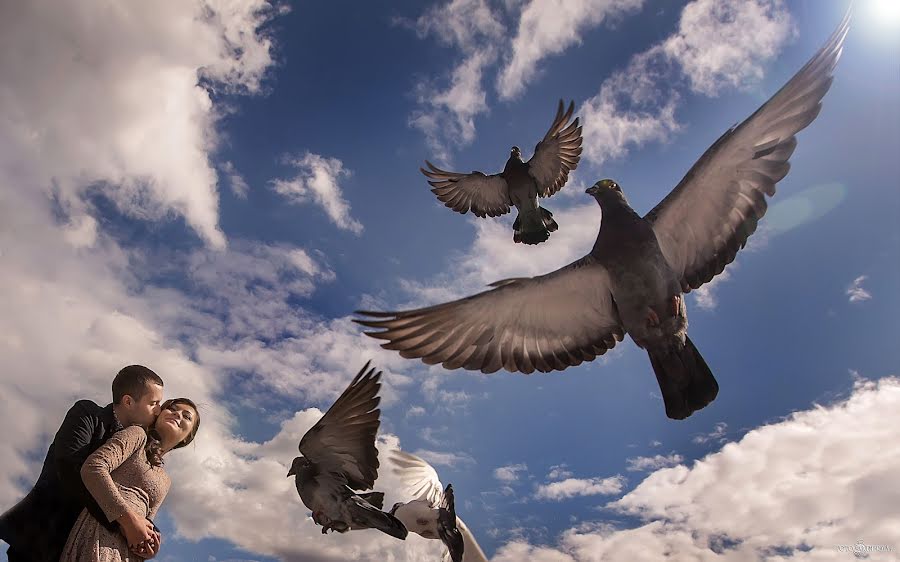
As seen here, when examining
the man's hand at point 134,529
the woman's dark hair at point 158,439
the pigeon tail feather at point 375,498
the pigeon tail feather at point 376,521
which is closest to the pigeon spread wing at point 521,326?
the pigeon tail feather at point 375,498

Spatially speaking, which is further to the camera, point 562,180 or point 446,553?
point 562,180

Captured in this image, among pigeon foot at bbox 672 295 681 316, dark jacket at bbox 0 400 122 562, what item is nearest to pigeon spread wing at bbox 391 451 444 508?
pigeon foot at bbox 672 295 681 316

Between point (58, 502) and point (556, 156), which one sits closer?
point (58, 502)

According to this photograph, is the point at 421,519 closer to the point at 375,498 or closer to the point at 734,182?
the point at 375,498

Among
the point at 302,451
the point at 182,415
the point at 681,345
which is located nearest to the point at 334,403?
the point at 302,451

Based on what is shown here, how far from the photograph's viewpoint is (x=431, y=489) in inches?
414

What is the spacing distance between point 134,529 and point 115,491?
0.29 meters

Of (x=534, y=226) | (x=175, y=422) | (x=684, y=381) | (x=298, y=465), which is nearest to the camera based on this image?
(x=175, y=422)

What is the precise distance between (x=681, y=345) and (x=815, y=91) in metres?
2.82

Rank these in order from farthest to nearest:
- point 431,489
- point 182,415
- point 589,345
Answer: point 431,489 → point 589,345 → point 182,415

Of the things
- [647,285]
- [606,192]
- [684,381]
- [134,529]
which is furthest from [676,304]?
[134,529]

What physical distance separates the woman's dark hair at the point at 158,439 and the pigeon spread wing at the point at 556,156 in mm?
9358

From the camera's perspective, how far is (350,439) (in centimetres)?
666

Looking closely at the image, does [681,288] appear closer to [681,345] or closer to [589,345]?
[681,345]
